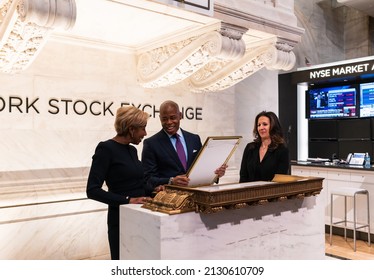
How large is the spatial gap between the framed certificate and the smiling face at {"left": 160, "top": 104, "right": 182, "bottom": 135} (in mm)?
588

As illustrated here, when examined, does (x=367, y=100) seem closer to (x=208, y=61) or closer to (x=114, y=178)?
(x=208, y=61)

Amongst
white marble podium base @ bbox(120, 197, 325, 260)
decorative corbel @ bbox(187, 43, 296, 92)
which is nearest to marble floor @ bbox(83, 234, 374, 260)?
white marble podium base @ bbox(120, 197, 325, 260)

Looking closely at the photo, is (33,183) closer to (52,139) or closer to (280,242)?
(52,139)

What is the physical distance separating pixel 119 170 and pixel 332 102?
689cm

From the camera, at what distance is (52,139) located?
421 centimetres

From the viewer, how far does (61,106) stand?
14.0 ft

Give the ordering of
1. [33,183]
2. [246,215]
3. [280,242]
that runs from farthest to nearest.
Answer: [33,183] → [280,242] → [246,215]

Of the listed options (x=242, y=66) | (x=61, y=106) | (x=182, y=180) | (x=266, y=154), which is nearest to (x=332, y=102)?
(x=242, y=66)

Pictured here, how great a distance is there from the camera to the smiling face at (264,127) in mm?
3479

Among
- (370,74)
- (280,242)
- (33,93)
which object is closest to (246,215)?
(280,242)

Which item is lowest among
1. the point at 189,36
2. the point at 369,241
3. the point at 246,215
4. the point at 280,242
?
the point at 369,241

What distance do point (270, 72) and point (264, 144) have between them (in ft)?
13.2

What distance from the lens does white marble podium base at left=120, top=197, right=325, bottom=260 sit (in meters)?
2.17
